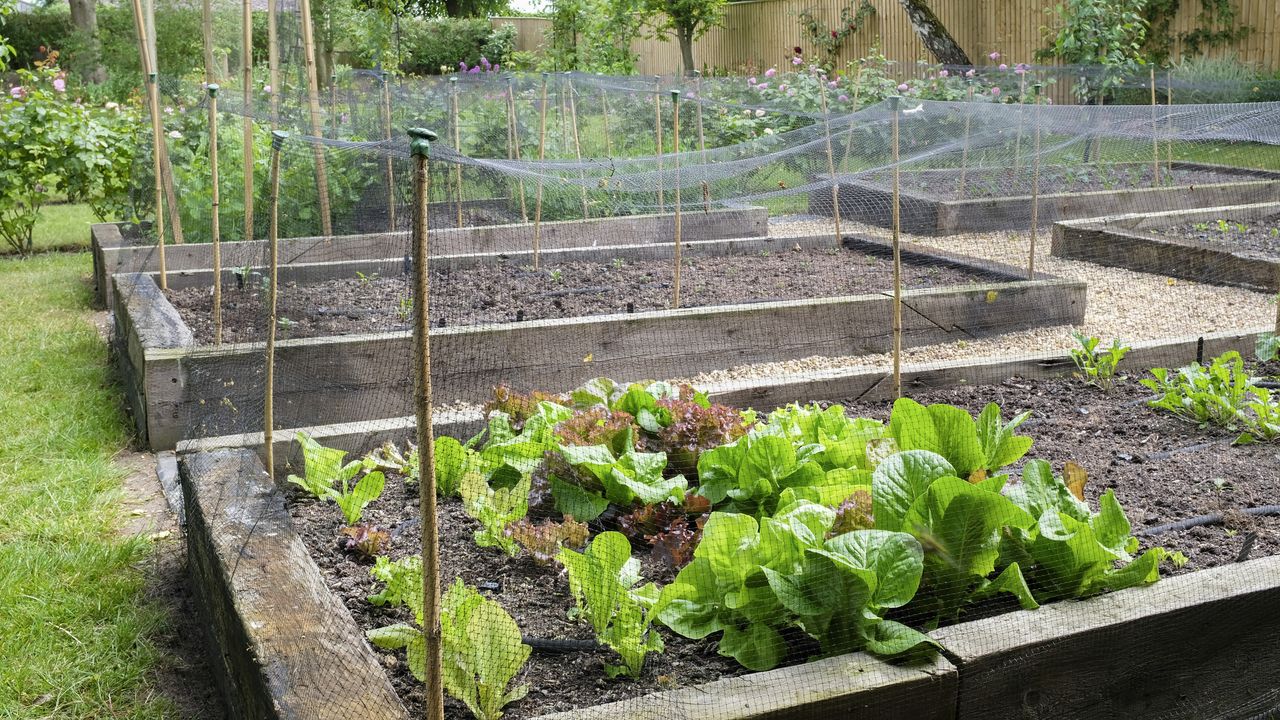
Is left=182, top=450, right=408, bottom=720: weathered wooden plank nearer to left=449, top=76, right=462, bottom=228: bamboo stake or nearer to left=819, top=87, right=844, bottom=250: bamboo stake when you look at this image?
left=819, top=87, right=844, bottom=250: bamboo stake

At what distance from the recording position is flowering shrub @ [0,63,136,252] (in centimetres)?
833

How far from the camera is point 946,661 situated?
2.15 metres

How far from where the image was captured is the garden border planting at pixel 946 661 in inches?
79.3

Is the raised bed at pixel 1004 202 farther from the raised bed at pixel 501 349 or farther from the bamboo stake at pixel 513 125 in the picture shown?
the raised bed at pixel 501 349

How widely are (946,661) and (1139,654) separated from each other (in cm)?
49

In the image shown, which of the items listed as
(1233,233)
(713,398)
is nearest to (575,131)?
(1233,233)

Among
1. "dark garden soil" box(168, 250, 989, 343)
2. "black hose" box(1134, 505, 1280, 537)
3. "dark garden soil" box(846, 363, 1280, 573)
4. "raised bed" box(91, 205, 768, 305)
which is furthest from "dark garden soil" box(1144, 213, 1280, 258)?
"black hose" box(1134, 505, 1280, 537)

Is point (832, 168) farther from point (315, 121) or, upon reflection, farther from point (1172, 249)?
point (315, 121)

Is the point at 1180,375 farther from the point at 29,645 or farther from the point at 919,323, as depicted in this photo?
the point at 29,645

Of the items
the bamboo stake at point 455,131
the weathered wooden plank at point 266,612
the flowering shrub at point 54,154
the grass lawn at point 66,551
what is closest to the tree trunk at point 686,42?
the bamboo stake at point 455,131

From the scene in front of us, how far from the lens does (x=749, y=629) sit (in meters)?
2.29

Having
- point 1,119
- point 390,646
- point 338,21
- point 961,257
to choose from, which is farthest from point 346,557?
point 338,21

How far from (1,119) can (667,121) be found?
526cm

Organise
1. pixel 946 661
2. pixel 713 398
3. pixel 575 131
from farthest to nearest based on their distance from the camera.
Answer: pixel 575 131, pixel 713 398, pixel 946 661
